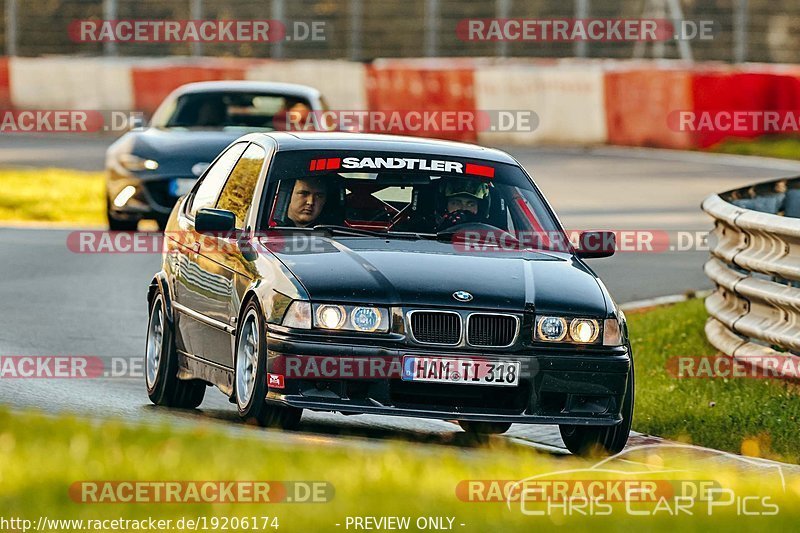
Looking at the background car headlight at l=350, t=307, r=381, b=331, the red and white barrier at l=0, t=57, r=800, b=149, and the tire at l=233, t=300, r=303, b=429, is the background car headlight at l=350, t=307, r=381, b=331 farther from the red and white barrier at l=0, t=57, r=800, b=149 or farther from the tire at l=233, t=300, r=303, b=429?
the red and white barrier at l=0, t=57, r=800, b=149

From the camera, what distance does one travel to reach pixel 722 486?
736cm

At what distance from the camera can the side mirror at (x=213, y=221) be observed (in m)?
9.46

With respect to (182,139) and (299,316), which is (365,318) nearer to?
(299,316)

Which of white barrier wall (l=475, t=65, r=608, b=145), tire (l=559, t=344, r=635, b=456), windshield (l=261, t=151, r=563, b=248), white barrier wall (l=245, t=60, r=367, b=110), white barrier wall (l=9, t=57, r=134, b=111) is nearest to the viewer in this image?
tire (l=559, t=344, r=635, b=456)

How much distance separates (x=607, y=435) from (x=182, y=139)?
10650 millimetres

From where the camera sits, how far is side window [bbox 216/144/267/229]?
9930mm

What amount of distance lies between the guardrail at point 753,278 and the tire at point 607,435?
211 cm

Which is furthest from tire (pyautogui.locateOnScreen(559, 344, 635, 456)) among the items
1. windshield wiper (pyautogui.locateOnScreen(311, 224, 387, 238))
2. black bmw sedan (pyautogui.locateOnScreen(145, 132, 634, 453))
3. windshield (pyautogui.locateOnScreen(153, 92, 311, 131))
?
windshield (pyautogui.locateOnScreen(153, 92, 311, 131))

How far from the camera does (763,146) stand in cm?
3228

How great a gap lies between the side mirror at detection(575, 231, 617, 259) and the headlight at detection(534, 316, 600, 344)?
39.1 inches

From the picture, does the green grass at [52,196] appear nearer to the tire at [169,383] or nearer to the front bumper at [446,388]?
the tire at [169,383]

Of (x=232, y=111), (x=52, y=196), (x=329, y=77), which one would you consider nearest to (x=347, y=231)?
(x=232, y=111)

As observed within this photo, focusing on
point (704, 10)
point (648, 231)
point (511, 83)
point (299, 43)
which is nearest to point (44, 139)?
point (299, 43)

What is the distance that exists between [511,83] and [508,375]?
1006 inches
